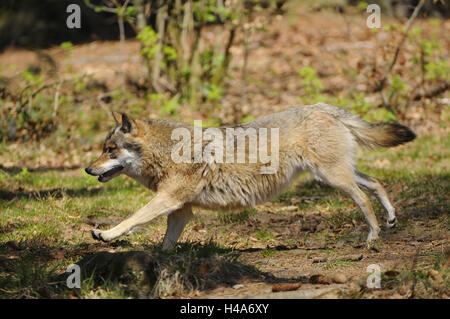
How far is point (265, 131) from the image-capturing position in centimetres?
617

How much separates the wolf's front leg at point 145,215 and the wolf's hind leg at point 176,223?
0.24m

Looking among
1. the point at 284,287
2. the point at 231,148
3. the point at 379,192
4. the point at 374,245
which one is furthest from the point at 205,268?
the point at 379,192

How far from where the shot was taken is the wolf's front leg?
17.8 ft

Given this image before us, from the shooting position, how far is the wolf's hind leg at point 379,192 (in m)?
6.60

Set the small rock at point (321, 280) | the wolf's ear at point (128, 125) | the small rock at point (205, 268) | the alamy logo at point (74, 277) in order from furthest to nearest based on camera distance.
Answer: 1. the wolf's ear at point (128, 125)
2. the small rock at point (205, 268)
3. the small rock at point (321, 280)
4. the alamy logo at point (74, 277)

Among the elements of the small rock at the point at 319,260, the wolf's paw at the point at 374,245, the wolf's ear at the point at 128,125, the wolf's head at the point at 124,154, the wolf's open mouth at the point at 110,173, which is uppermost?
the wolf's ear at the point at 128,125

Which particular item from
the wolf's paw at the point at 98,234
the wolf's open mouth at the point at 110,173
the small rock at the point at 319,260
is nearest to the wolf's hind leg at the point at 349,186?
the small rock at the point at 319,260

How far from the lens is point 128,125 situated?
6.14 meters

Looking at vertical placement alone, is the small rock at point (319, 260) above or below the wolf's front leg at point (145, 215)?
below

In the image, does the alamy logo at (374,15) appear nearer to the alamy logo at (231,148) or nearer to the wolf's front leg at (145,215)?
the alamy logo at (231,148)

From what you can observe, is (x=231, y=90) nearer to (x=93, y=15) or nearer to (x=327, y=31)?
(x=93, y=15)

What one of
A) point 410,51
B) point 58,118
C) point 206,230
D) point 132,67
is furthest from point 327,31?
point 206,230

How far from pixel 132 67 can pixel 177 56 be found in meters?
3.67

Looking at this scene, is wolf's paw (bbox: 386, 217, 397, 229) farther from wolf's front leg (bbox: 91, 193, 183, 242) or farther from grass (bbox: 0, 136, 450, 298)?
wolf's front leg (bbox: 91, 193, 183, 242)
